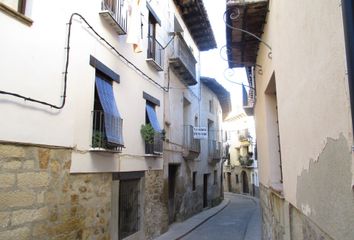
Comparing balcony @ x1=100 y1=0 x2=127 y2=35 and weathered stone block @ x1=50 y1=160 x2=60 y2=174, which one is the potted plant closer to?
balcony @ x1=100 y1=0 x2=127 y2=35

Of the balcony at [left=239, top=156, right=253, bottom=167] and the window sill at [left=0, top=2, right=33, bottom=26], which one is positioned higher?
the window sill at [left=0, top=2, right=33, bottom=26]

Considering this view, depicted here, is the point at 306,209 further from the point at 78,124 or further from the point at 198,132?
the point at 198,132

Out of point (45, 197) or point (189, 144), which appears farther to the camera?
point (189, 144)

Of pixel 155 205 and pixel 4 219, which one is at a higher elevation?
pixel 4 219

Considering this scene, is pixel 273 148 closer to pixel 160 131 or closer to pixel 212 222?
pixel 160 131

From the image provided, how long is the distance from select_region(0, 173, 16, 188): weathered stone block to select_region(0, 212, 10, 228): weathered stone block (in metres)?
0.35

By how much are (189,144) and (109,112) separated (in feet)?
27.6

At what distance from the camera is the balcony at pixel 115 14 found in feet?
24.4

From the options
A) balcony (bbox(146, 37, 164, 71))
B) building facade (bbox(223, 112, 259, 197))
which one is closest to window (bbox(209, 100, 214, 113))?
building facade (bbox(223, 112, 259, 197))

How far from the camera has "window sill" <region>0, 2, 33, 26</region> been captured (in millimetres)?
4566

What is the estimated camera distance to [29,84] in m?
5.09

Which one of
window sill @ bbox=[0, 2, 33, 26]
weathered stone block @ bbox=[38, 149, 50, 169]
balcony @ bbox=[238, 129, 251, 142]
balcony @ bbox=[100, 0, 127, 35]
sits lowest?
weathered stone block @ bbox=[38, 149, 50, 169]

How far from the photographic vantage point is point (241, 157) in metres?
36.3

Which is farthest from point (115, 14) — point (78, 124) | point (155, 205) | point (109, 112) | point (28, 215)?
point (155, 205)
